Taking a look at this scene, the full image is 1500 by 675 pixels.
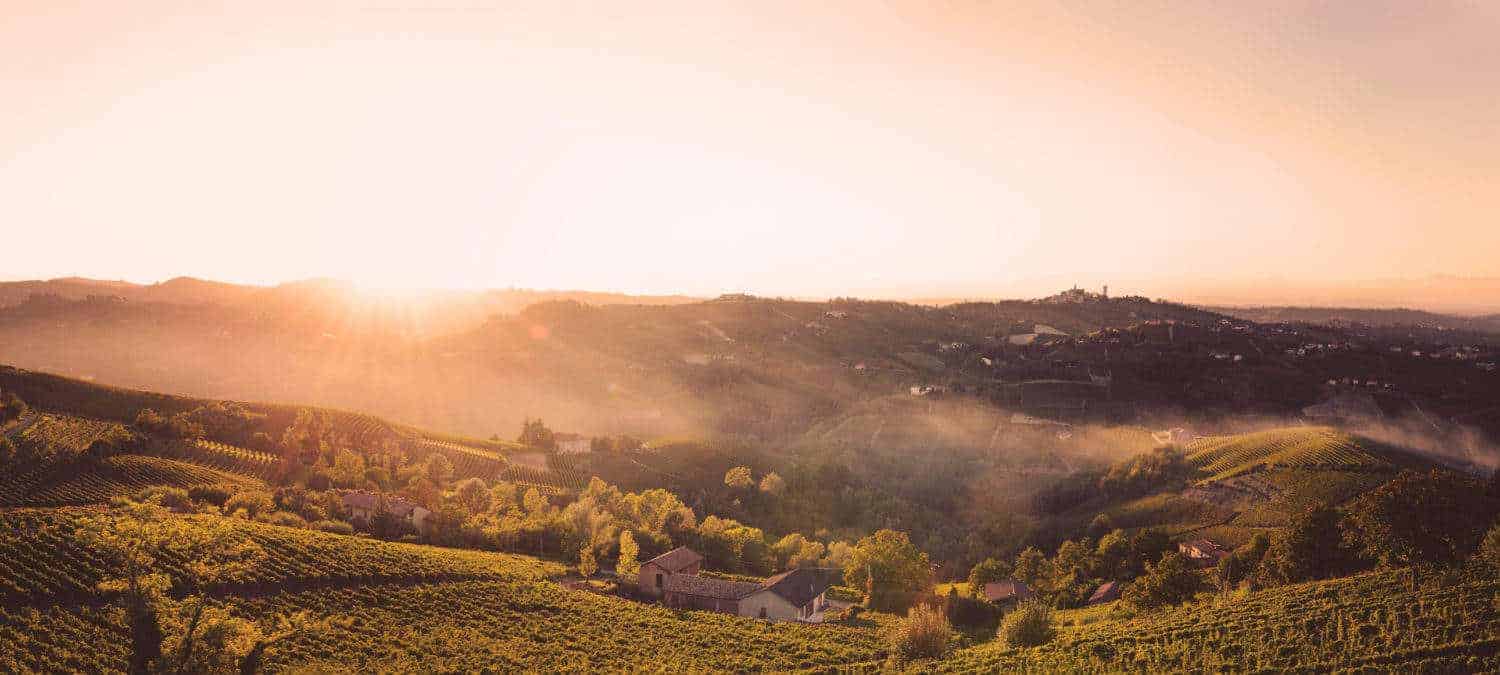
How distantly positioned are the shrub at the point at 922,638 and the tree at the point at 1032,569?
2641 centimetres

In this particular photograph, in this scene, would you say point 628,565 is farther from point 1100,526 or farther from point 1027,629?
point 1100,526

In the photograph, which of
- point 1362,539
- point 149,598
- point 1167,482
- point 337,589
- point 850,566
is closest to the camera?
point 149,598

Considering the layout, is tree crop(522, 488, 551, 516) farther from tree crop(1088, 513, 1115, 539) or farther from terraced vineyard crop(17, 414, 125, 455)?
tree crop(1088, 513, 1115, 539)

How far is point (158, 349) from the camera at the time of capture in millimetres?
176000

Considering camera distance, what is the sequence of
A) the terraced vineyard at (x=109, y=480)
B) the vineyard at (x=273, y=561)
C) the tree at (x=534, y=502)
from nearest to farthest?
the vineyard at (x=273, y=561)
the terraced vineyard at (x=109, y=480)
the tree at (x=534, y=502)

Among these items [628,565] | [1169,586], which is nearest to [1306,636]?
[1169,586]

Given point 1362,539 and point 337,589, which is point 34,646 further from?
point 1362,539

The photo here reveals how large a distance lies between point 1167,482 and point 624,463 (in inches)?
2516

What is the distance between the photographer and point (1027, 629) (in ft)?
134

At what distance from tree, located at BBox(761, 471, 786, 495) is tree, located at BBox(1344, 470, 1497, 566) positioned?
209 feet

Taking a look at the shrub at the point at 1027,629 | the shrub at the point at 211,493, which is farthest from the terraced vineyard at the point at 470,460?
the shrub at the point at 1027,629

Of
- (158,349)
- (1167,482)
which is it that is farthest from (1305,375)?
(158,349)

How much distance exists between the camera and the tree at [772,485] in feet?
324

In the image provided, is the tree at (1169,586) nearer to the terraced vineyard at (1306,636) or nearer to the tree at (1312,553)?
the tree at (1312,553)
